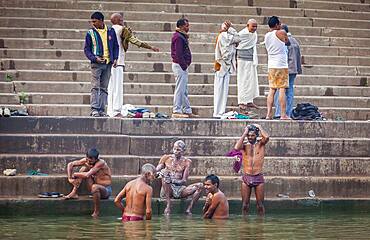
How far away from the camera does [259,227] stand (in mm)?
11742

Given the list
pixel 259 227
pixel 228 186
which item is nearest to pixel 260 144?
pixel 228 186

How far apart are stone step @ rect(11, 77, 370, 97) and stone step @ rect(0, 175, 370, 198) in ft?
11.4

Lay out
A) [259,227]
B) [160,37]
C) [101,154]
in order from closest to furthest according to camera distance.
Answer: [259,227], [101,154], [160,37]

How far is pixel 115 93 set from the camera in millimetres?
14758

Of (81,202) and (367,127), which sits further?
(367,127)

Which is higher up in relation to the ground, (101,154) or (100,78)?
(100,78)

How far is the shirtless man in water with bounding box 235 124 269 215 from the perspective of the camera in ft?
42.3

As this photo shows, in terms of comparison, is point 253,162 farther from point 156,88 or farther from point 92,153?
point 156,88

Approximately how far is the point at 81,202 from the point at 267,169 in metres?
2.53

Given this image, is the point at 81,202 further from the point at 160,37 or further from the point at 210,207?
the point at 160,37

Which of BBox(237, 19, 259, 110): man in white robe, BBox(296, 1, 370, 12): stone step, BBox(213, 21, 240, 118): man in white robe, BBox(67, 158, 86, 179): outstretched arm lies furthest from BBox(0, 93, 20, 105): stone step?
BBox(296, 1, 370, 12): stone step

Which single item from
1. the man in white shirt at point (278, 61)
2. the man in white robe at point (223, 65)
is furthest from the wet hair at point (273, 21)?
the man in white robe at point (223, 65)

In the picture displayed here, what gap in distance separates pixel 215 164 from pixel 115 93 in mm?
1986

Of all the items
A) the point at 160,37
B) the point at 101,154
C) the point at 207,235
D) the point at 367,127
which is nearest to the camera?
the point at 207,235
